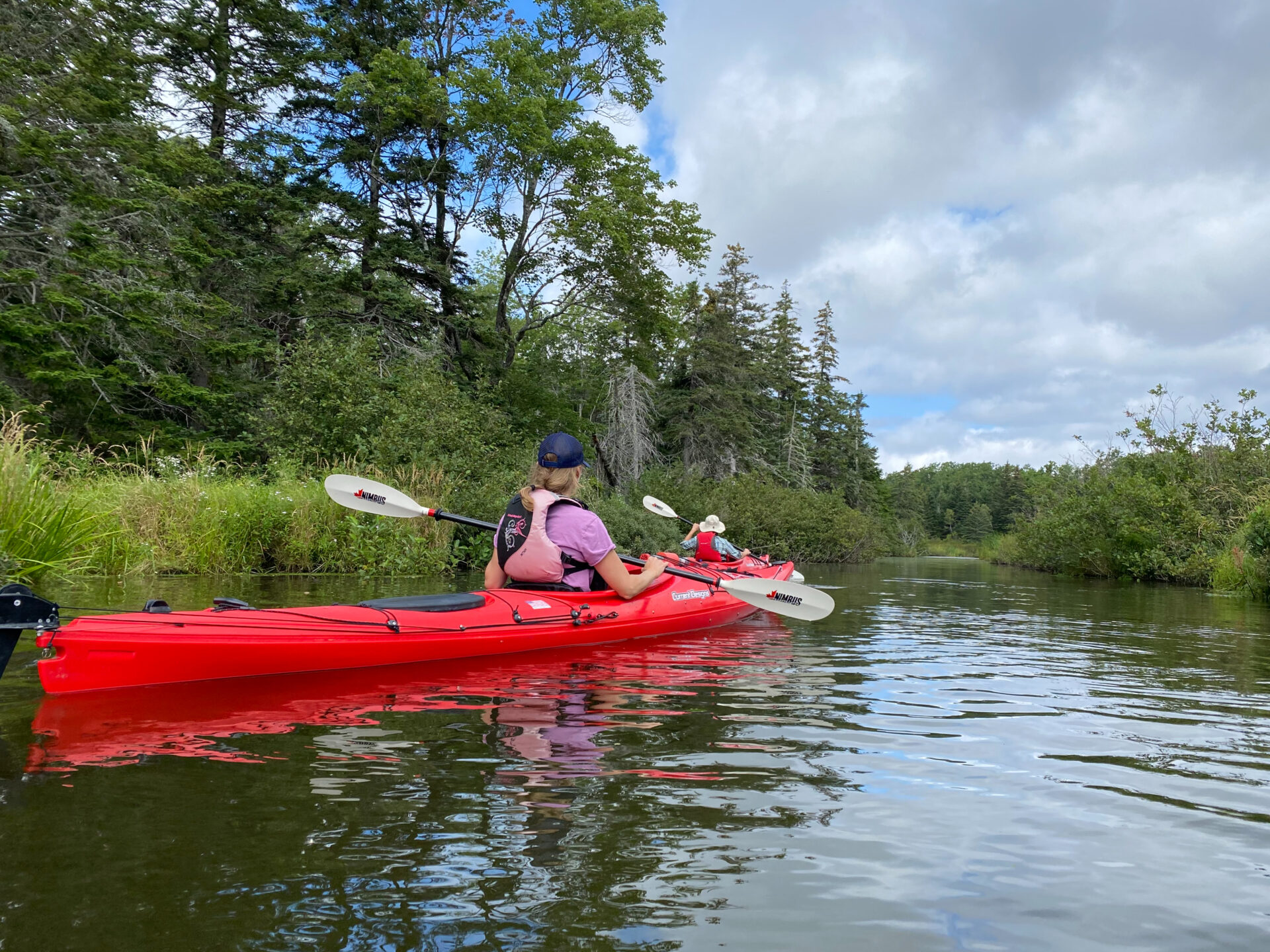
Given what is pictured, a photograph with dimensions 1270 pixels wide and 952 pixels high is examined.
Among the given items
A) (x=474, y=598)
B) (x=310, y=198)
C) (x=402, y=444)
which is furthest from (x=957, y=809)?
(x=310, y=198)

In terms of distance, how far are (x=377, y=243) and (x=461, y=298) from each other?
2.30 meters

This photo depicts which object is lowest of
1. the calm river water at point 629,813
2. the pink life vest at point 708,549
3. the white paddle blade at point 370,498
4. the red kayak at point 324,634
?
the calm river water at point 629,813

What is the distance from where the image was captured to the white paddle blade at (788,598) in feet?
20.7

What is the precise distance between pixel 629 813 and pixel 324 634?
2566 mm

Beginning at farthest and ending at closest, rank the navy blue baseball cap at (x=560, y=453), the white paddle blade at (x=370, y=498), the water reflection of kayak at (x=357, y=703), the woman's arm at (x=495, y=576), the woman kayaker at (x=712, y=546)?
the woman kayaker at (x=712, y=546), the white paddle blade at (x=370, y=498), the woman's arm at (x=495, y=576), the navy blue baseball cap at (x=560, y=453), the water reflection of kayak at (x=357, y=703)

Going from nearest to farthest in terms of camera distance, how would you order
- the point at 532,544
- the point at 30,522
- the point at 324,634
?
Result: the point at 324,634 → the point at 532,544 → the point at 30,522

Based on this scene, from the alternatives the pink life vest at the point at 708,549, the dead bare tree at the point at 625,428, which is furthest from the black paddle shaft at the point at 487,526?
the dead bare tree at the point at 625,428

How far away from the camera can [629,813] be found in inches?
93.5

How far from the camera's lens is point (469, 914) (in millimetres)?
1723

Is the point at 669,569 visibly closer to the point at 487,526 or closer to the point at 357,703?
the point at 487,526

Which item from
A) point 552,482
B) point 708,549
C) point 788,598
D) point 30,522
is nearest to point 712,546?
point 708,549

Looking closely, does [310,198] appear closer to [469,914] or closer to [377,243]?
[377,243]

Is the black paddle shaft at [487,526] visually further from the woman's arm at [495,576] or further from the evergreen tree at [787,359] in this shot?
the evergreen tree at [787,359]

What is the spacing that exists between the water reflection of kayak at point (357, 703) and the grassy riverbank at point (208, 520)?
2249 mm
